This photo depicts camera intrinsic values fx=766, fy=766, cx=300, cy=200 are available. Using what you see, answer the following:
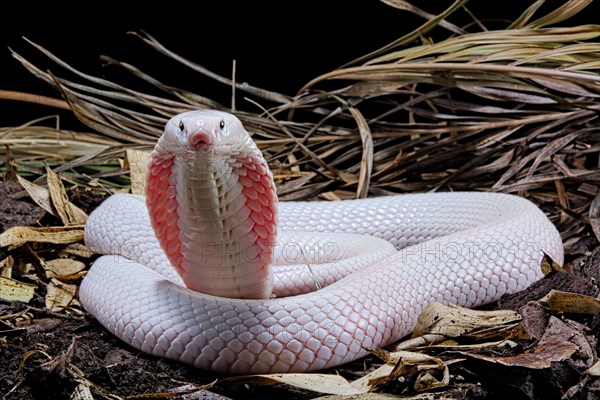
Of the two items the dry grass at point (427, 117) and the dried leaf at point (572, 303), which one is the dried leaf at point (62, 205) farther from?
the dried leaf at point (572, 303)

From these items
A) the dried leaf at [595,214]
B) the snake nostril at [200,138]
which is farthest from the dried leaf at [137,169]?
the dried leaf at [595,214]

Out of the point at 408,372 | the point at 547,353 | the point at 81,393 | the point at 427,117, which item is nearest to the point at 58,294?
the point at 81,393

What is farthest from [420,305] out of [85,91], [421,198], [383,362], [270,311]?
[85,91]

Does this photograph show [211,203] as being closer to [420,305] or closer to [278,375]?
[278,375]

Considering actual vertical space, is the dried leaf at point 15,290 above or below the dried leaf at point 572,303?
below

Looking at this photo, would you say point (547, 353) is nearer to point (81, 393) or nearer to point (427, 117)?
point (81, 393)

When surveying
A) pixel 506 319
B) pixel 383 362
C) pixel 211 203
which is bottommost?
pixel 383 362
